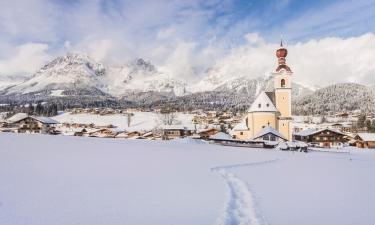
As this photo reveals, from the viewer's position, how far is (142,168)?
21.1 meters

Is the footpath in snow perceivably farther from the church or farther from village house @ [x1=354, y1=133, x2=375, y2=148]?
village house @ [x1=354, y1=133, x2=375, y2=148]

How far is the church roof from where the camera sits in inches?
2931

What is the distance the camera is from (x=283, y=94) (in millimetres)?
75312

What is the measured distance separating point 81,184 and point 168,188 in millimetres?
3297

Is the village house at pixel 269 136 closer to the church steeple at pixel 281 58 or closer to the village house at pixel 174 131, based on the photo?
the church steeple at pixel 281 58

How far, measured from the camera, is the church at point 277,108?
74.1 m

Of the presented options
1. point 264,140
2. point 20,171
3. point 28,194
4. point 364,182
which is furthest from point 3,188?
point 264,140

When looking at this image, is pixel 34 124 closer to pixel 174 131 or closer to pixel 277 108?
pixel 174 131

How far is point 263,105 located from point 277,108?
2.90 m

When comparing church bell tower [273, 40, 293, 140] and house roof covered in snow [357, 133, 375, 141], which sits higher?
church bell tower [273, 40, 293, 140]

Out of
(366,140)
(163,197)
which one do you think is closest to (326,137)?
(366,140)

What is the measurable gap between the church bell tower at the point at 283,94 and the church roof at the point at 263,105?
Result: 5.20ft

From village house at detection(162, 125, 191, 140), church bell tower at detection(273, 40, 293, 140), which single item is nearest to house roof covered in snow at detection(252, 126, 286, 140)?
church bell tower at detection(273, 40, 293, 140)

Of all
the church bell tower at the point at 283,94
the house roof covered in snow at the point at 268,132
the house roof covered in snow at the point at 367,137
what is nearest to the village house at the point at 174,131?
the church bell tower at the point at 283,94
